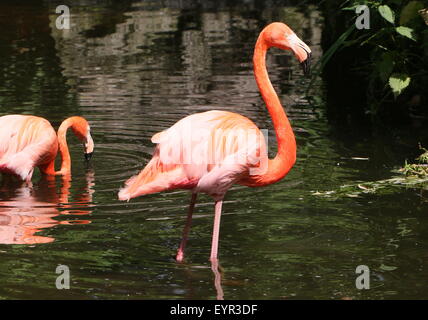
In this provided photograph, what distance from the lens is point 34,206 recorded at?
226 inches

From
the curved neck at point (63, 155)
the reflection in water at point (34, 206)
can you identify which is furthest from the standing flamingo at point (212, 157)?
the curved neck at point (63, 155)

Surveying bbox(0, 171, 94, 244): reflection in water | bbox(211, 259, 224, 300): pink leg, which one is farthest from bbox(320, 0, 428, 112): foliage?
bbox(211, 259, 224, 300): pink leg

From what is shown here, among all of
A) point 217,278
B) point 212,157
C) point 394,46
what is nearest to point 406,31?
point 394,46

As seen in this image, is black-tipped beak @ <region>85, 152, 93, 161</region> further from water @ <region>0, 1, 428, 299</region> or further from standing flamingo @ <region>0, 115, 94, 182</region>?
standing flamingo @ <region>0, 115, 94, 182</region>

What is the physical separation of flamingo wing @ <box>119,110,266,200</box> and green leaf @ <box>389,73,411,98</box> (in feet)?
7.66

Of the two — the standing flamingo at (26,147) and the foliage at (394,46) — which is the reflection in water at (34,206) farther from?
the foliage at (394,46)

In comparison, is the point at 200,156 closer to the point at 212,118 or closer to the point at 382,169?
the point at 212,118

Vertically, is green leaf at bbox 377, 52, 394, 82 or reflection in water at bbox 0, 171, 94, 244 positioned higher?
green leaf at bbox 377, 52, 394, 82

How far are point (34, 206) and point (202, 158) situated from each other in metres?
1.67

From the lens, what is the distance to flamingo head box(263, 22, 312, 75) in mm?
4535

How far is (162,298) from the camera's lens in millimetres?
4070

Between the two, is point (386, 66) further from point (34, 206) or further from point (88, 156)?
point (34, 206)

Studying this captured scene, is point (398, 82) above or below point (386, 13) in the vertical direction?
below
